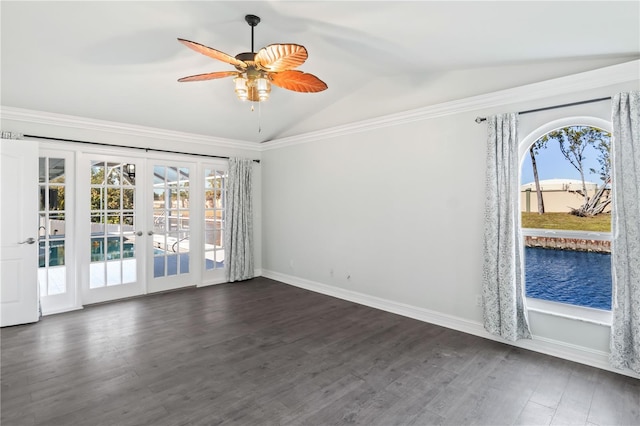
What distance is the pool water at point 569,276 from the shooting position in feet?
10.2

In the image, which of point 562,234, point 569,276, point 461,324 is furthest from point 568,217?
point 461,324

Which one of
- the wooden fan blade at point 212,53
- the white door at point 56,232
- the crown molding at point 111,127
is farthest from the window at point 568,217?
the white door at point 56,232

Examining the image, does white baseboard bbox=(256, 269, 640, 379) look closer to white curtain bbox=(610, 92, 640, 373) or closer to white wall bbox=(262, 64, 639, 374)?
white wall bbox=(262, 64, 639, 374)

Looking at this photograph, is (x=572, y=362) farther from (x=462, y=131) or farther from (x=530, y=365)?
(x=462, y=131)

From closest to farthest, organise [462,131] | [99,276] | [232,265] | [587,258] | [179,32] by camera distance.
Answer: [179,32], [587,258], [462,131], [99,276], [232,265]

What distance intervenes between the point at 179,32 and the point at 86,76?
4.58 ft

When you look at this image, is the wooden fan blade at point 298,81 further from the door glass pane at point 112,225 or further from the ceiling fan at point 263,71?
the door glass pane at point 112,225

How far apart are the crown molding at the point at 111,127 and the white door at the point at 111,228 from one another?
40 cm

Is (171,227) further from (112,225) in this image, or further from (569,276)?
(569,276)

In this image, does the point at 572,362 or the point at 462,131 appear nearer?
the point at 572,362

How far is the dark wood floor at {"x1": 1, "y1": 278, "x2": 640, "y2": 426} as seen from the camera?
7.48 feet

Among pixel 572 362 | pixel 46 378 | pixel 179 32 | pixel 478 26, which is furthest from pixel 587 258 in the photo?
pixel 46 378

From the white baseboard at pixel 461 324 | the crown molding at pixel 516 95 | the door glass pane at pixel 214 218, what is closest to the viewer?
the crown molding at pixel 516 95

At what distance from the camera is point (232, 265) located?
19.5 feet
